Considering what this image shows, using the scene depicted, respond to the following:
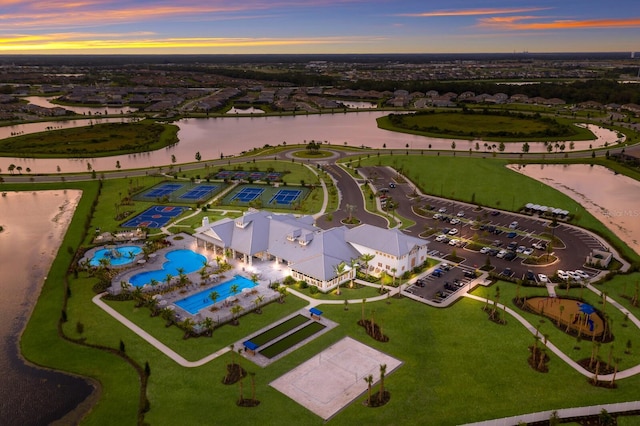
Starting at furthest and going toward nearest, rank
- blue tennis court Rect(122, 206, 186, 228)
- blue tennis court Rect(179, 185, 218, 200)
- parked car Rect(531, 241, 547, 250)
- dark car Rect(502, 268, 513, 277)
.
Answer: blue tennis court Rect(179, 185, 218, 200), blue tennis court Rect(122, 206, 186, 228), parked car Rect(531, 241, 547, 250), dark car Rect(502, 268, 513, 277)

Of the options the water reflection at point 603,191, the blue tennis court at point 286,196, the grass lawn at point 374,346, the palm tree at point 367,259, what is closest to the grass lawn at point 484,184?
the water reflection at point 603,191

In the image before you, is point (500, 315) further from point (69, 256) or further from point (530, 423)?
point (69, 256)

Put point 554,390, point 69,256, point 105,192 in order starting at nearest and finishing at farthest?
point 554,390 → point 69,256 → point 105,192

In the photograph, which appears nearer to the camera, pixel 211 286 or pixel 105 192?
pixel 211 286

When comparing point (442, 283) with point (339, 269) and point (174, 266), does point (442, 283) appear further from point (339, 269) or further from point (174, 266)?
point (174, 266)

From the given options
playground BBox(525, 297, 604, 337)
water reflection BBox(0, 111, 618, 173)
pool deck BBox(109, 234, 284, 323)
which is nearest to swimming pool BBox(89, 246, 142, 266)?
pool deck BBox(109, 234, 284, 323)

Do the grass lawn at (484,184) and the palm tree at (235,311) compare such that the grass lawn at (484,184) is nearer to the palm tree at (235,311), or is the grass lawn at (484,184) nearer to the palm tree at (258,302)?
the palm tree at (258,302)

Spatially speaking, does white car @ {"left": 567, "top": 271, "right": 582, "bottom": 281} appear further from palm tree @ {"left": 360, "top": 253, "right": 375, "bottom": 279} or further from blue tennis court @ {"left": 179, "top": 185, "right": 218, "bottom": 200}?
blue tennis court @ {"left": 179, "top": 185, "right": 218, "bottom": 200}

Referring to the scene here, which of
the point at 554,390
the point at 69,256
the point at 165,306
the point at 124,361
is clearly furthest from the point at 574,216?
the point at 69,256
